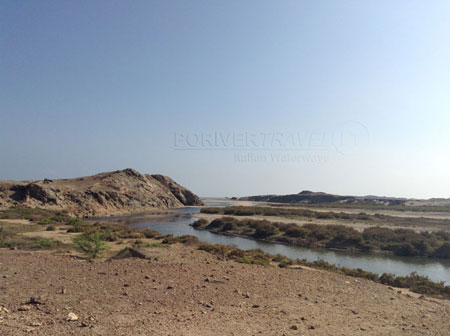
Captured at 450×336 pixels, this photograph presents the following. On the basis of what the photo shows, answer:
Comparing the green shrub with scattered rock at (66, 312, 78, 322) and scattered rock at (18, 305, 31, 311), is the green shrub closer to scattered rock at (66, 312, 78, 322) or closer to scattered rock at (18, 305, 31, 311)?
scattered rock at (18, 305, 31, 311)

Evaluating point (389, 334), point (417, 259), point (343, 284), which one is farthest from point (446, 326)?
point (417, 259)

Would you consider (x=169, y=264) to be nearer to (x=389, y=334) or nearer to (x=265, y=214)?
(x=389, y=334)

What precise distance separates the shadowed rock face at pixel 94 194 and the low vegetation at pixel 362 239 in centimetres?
2837

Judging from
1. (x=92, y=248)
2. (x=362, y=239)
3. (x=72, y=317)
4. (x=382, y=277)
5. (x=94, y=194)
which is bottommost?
(x=362, y=239)

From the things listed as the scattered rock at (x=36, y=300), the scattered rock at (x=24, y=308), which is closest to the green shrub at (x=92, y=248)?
the scattered rock at (x=36, y=300)

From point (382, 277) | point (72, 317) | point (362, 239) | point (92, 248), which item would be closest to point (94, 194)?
point (92, 248)

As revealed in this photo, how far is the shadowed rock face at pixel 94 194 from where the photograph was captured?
40812 mm

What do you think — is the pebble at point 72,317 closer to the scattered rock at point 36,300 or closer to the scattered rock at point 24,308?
the scattered rock at point 24,308

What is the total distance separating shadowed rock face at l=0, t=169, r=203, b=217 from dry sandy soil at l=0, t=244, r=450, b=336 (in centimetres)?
3508

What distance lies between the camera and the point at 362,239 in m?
24.9

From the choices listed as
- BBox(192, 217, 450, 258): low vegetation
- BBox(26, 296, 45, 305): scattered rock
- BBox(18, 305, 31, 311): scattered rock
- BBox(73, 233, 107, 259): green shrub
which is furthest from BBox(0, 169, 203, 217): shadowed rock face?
BBox(18, 305, 31, 311): scattered rock

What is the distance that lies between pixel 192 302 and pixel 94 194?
49091 mm

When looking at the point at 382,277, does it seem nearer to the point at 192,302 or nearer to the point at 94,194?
the point at 192,302

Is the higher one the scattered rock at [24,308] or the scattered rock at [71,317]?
the scattered rock at [24,308]
